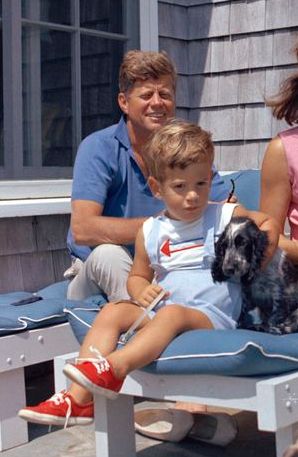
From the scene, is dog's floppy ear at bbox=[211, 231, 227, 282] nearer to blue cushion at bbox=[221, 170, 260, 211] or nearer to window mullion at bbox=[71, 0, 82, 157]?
blue cushion at bbox=[221, 170, 260, 211]

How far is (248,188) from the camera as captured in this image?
4.06m

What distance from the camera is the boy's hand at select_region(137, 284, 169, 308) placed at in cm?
301

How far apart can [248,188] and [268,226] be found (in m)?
1.09

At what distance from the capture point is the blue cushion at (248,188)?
13.1 feet

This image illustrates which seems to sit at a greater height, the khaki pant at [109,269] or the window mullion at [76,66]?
the window mullion at [76,66]

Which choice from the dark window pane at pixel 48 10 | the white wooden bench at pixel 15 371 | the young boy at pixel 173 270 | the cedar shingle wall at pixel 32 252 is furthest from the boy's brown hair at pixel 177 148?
the dark window pane at pixel 48 10

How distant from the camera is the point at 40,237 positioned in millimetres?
4371

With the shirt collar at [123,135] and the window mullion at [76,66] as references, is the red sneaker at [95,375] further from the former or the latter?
the window mullion at [76,66]

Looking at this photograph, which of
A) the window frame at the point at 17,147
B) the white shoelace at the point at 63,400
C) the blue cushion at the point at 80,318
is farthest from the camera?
the window frame at the point at 17,147

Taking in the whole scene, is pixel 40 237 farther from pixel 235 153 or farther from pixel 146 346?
pixel 146 346

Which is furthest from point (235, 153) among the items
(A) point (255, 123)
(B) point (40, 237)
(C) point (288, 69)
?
(B) point (40, 237)

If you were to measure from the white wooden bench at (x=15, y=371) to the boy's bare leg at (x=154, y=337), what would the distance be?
79 centimetres

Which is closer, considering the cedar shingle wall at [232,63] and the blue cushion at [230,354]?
the blue cushion at [230,354]

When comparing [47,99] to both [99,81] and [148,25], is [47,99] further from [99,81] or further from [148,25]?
[148,25]
